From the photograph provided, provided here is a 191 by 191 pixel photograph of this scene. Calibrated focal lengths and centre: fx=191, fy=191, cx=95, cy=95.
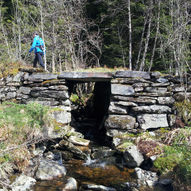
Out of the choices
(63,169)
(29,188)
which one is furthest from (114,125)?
(29,188)

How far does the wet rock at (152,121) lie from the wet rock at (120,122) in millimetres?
293

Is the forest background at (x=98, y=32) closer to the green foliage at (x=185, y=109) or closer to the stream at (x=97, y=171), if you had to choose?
the green foliage at (x=185, y=109)

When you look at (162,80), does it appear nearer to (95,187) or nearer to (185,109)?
(185,109)

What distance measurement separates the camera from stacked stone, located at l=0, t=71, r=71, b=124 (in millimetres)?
7340

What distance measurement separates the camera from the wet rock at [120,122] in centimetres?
685

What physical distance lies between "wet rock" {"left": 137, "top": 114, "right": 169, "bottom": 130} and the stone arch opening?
7.74 feet

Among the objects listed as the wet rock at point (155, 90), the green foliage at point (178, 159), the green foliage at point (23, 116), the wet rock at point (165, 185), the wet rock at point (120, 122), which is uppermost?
the wet rock at point (155, 90)

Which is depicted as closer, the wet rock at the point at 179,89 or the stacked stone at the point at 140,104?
the stacked stone at the point at 140,104

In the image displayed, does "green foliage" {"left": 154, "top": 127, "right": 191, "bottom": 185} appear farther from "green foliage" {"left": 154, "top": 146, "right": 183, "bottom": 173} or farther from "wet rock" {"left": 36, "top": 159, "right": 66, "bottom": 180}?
"wet rock" {"left": 36, "top": 159, "right": 66, "bottom": 180}

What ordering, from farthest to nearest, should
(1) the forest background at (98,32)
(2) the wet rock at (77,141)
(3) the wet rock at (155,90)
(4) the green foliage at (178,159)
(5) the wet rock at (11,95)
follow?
(1) the forest background at (98,32) → (5) the wet rock at (11,95) → (3) the wet rock at (155,90) → (2) the wet rock at (77,141) → (4) the green foliage at (178,159)

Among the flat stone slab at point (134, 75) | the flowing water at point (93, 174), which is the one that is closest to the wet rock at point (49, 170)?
the flowing water at point (93, 174)

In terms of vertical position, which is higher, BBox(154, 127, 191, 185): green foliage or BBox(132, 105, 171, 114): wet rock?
BBox(132, 105, 171, 114): wet rock

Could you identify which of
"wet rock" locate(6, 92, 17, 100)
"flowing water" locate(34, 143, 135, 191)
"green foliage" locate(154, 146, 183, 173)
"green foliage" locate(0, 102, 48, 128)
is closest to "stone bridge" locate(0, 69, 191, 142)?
"wet rock" locate(6, 92, 17, 100)

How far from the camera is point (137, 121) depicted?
700cm
